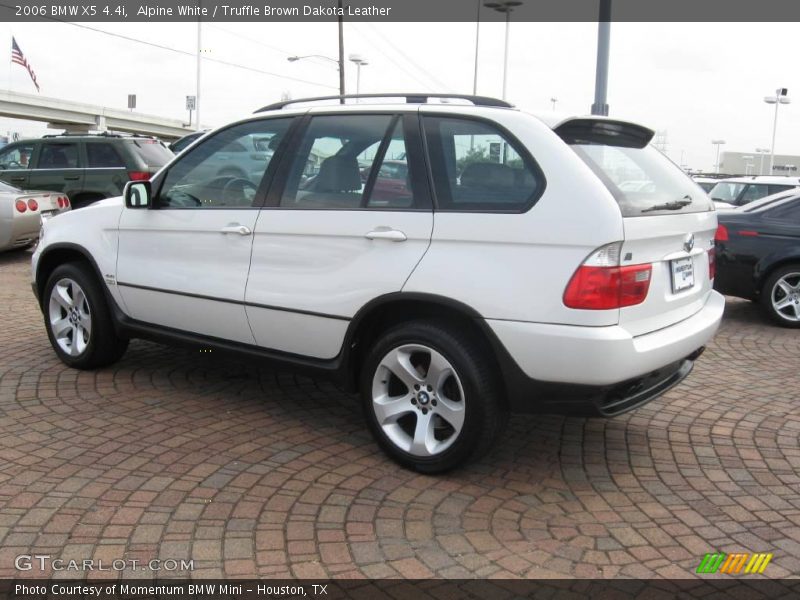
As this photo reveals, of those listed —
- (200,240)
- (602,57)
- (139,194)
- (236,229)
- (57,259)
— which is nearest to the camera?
(236,229)

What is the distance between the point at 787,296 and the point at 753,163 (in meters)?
85.4

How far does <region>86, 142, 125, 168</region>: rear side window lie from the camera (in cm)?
1265

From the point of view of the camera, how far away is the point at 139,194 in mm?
4836

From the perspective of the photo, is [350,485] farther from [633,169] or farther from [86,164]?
[86,164]

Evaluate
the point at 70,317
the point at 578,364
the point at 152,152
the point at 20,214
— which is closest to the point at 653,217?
the point at 578,364

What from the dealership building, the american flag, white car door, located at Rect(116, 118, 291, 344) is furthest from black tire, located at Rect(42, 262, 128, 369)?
the dealership building

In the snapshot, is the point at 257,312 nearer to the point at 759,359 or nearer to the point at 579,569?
the point at 579,569

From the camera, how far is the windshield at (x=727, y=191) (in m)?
14.3

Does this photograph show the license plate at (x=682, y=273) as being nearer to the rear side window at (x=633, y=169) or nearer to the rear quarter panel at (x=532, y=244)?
the rear side window at (x=633, y=169)

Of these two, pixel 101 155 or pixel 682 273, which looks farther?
pixel 101 155

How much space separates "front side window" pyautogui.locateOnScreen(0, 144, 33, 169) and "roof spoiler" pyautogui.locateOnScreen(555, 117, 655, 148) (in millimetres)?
12096

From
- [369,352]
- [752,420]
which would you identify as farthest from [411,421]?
[752,420]

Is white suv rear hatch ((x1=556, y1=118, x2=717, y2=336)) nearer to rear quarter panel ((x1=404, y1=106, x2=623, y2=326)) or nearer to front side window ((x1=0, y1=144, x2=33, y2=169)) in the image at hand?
rear quarter panel ((x1=404, y1=106, x2=623, y2=326))

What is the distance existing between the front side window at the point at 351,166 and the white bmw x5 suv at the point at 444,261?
0.5 inches
